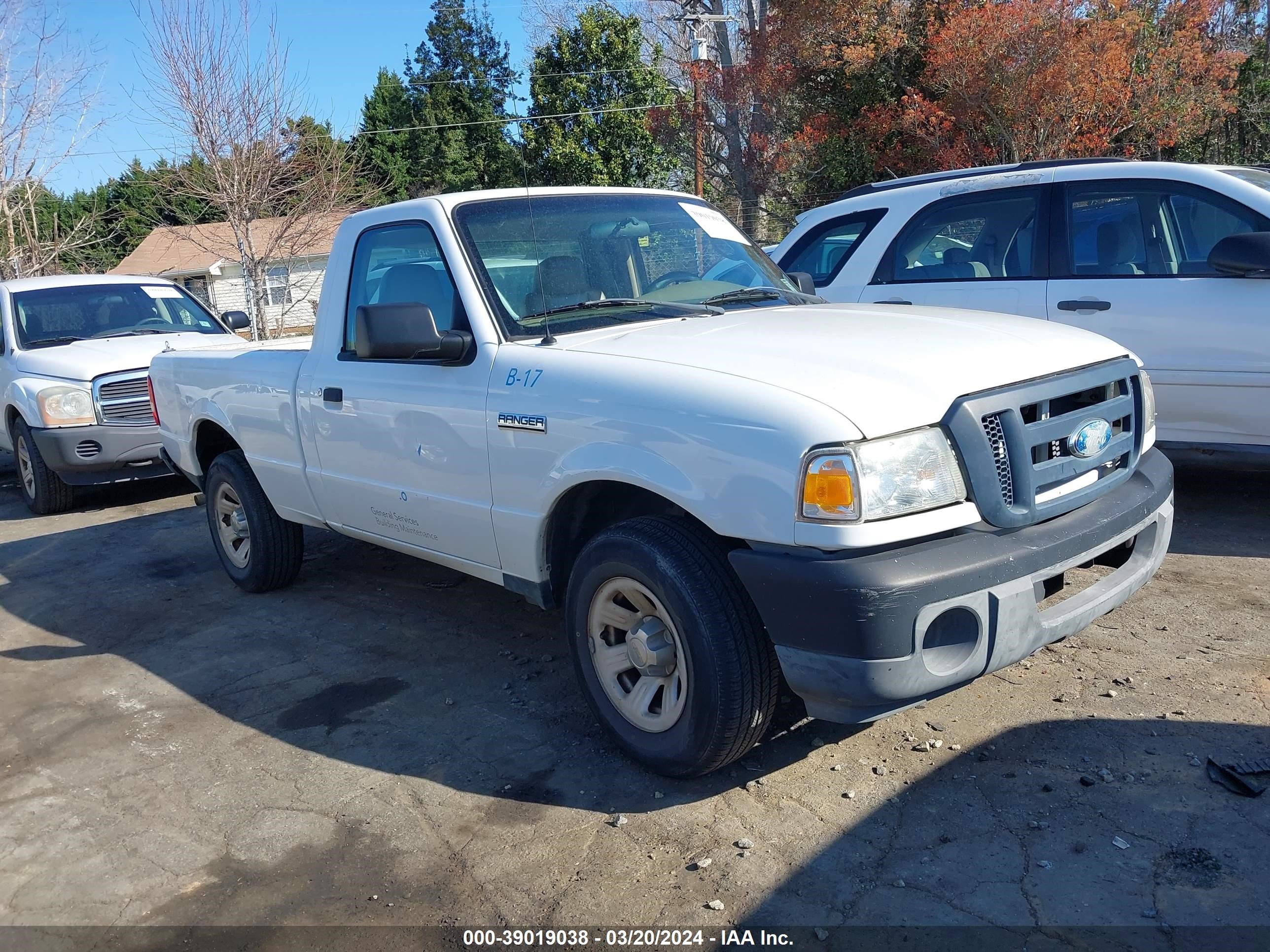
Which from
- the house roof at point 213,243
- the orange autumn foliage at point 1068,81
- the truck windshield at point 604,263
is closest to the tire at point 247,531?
the truck windshield at point 604,263

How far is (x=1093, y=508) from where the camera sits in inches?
130

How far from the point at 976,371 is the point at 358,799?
2.45m

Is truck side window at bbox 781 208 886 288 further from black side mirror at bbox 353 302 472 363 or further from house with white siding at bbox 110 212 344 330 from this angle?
house with white siding at bbox 110 212 344 330

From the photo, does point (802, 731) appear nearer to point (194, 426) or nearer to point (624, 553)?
point (624, 553)

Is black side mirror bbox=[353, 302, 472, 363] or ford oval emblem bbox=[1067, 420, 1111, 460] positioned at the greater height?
black side mirror bbox=[353, 302, 472, 363]

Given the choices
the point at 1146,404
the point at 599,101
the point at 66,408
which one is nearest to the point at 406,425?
the point at 1146,404

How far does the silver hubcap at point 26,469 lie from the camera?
28.3 feet

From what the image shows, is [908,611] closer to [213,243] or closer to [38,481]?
[38,481]

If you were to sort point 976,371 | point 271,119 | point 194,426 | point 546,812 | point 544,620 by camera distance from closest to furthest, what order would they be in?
point 976,371 → point 546,812 → point 544,620 → point 194,426 → point 271,119

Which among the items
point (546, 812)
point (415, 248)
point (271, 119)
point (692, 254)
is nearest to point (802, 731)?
point (546, 812)

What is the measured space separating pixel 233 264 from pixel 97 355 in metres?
28.7

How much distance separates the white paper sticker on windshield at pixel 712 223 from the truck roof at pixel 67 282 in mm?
6661

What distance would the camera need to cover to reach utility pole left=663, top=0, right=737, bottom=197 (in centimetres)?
2083

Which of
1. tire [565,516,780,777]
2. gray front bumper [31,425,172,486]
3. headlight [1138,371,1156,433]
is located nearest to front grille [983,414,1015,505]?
tire [565,516,780,777]
